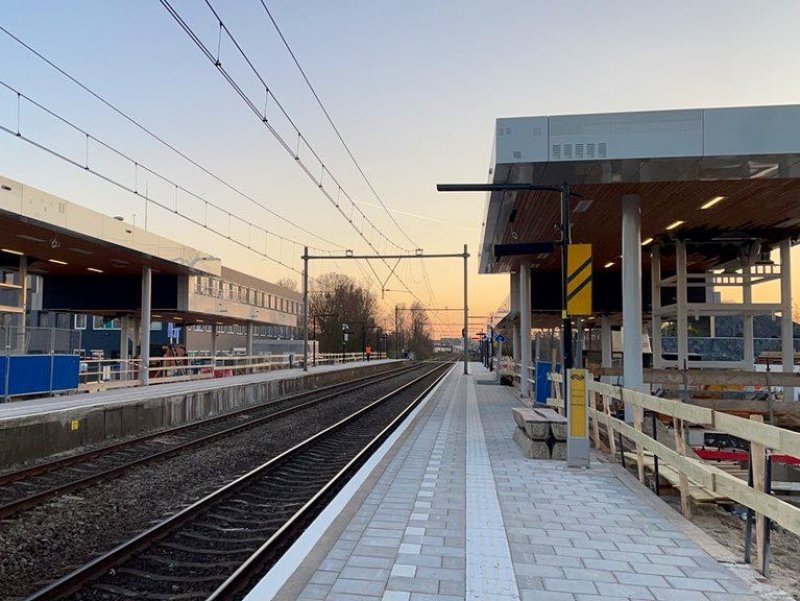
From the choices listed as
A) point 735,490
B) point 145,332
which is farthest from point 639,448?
point 145,332

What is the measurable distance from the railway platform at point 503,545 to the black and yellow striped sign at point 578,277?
7.30 ft

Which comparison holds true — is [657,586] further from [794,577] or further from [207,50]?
[207,50]

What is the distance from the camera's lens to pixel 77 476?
9.27 m

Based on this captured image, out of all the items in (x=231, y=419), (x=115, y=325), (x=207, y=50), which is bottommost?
(x=231, y=419)

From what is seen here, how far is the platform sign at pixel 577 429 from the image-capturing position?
8414 millimetres

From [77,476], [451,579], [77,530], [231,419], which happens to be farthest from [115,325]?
[451,579]

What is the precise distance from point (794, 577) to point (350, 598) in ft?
10.7

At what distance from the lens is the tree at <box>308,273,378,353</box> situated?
6706 cm

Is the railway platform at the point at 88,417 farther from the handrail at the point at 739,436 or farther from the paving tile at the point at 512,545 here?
the handrail at the point at 739,436

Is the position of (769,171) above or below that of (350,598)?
above

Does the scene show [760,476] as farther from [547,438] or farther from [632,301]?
[632,301]

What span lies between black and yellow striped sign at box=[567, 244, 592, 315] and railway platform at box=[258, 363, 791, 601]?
2224 mm

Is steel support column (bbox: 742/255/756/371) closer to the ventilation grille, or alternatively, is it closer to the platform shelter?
the platform shelter

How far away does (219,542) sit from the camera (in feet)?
19.8
